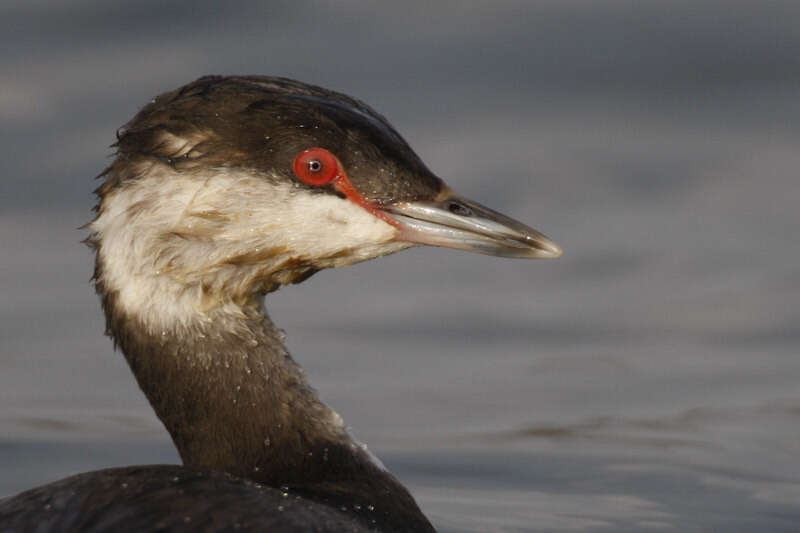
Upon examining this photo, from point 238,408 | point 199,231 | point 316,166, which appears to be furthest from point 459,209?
point 238,408

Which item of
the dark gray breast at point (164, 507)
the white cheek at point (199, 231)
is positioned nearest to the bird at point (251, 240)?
the white cheek at point (199, 231)

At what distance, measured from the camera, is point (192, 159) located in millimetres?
6656

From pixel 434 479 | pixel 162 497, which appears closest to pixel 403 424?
pixel 434 479

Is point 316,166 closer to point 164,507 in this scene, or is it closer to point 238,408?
point 238,408

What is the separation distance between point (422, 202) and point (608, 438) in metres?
3.09

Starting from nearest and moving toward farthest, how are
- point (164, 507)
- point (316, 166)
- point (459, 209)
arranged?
point (164, 507)
point (316, 166)
point (459, 209)

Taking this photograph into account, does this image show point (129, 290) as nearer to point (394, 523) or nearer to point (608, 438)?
point (394, 523)

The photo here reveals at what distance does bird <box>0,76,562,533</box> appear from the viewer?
6676 mm

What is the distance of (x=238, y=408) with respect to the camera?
6.89m

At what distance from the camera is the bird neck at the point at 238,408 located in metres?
6.82

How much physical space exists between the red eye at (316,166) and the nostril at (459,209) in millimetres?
415

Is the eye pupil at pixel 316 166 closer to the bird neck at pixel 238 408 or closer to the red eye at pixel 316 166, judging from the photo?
the red eye at pixel 316 166

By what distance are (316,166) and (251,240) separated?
1.07 feet

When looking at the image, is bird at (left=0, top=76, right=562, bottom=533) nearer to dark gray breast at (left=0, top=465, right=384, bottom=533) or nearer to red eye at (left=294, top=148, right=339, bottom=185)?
red eye at (left=294, top=148, right=339, bottom=185)
